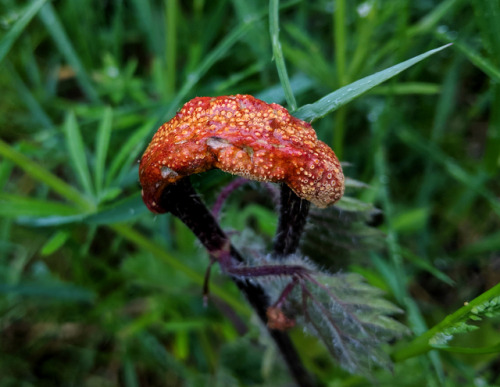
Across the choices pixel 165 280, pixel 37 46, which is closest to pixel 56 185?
pixel 165 280

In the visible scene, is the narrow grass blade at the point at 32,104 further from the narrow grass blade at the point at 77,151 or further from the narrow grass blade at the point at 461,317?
the narrow grass blade at the point at 461,317

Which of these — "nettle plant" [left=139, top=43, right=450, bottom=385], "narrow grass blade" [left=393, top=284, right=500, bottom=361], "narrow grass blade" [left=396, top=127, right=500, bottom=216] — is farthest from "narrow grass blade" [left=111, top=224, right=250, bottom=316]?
"narrow grass blade" [left=396, top=127, right=500, bottom=216]

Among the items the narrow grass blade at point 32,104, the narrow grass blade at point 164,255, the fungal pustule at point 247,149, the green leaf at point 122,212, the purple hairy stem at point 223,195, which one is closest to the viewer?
the fungal pustule at point 247,149

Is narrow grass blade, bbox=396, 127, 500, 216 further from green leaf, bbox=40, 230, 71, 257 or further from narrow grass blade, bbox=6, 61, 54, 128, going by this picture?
narrow grass blade, bbox=6, 61, 54, 128

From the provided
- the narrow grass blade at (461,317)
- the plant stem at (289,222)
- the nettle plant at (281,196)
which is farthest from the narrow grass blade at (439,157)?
the plant stem at (289,222)

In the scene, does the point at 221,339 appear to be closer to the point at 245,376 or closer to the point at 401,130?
the point at 245,376
